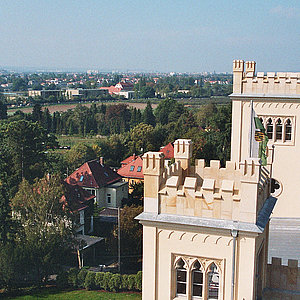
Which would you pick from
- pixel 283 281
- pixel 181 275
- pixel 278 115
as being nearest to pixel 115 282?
pixel 278 115

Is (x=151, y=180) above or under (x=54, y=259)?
above

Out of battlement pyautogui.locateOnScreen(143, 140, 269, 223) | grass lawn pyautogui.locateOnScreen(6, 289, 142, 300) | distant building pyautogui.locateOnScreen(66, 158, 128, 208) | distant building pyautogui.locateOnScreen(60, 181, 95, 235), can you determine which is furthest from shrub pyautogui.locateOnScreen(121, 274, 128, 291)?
battlement pyautogui.locateOnScreen(143, 140, 269, 223)

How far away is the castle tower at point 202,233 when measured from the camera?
670cm

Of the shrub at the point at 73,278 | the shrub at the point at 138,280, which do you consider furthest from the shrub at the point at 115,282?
the shrub at the point at 73,278

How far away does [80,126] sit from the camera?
3204 inches

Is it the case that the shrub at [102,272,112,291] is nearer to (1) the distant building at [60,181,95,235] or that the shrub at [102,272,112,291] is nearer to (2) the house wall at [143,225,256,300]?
(1) the distant building at [60,181,95,235]

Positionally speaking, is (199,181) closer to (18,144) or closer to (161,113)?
(18,144)

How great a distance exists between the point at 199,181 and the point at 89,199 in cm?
2723

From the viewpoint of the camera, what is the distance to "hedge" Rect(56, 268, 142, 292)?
87.9ft

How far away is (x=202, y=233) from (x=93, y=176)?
35.5 m

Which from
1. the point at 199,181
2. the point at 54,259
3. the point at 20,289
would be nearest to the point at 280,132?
the point at 199,181

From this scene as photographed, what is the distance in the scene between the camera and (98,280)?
27438mm

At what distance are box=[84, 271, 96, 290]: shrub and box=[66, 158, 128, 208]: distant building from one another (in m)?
13.8

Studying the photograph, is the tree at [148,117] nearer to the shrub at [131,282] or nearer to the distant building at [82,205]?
the distant building at [82,205]
